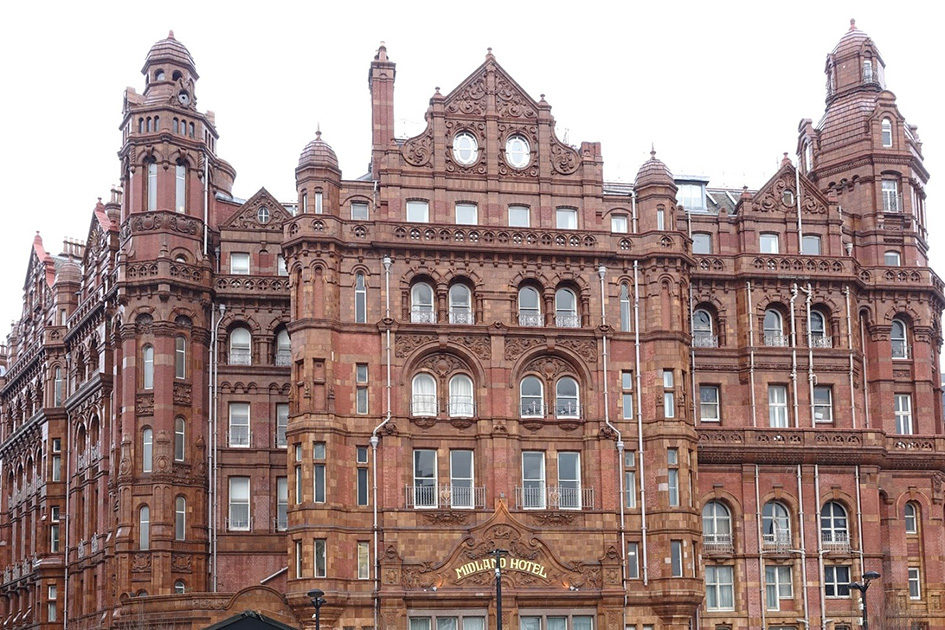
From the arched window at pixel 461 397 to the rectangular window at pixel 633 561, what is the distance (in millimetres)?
10864

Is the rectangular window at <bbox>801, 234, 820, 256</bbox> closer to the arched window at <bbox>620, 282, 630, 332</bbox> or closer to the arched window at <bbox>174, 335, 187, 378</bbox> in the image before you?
the arched window at <bbox>620, 282, 630, 332</bbox>

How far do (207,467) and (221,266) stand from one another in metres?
11.9

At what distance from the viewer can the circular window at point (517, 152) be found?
9175 cm

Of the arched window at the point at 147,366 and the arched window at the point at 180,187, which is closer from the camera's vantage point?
the arched window at the point at 147,366

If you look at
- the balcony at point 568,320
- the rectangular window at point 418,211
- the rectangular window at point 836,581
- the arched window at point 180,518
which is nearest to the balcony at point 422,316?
the rectangular window at point 418,211

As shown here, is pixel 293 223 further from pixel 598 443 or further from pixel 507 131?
pixel 598 443

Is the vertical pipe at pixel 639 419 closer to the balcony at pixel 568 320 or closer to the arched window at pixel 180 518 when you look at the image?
the balcony at pixel 568 320

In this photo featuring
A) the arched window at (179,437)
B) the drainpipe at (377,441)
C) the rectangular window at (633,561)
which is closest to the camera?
the drainpipe at (377,441)

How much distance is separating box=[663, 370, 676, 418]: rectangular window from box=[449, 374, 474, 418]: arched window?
1031cm

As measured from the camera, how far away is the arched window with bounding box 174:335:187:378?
305ft

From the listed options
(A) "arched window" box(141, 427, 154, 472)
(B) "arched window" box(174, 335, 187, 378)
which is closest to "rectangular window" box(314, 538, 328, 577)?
(A) "arched window" box(141, 427, 154, 472)

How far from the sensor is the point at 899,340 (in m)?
101

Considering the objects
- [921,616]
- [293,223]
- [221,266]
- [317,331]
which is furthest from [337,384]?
[921,616]

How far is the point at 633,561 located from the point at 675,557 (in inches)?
85.9
